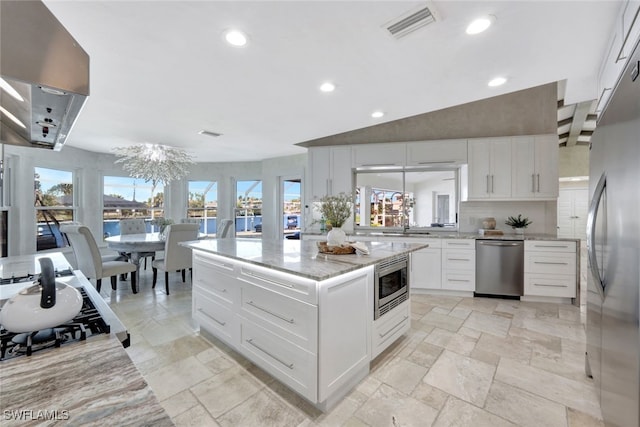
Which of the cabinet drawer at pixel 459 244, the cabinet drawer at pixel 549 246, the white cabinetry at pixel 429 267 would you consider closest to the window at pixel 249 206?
the white cabinetry at pixel 429 267

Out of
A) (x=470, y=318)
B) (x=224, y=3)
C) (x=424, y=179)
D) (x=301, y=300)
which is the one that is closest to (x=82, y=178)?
(x=224, y=3)

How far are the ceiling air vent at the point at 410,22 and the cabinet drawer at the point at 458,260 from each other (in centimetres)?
300

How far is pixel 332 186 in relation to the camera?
4.87 meters

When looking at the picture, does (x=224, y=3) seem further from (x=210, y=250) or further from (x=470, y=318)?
(x=470, y=318)

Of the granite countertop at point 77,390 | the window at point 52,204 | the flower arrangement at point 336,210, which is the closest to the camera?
the granite countertop at point 77,390

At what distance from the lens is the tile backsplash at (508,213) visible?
13.5ft

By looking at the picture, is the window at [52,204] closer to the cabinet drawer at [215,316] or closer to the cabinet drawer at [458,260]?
the cabinet drawer at [215,316]

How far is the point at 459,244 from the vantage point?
3.89m

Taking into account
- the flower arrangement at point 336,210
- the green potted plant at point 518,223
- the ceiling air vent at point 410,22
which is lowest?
the green potted plant at point 518,223

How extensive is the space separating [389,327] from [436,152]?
3040mm

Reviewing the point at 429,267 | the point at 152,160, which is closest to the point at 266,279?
the point at 429,267

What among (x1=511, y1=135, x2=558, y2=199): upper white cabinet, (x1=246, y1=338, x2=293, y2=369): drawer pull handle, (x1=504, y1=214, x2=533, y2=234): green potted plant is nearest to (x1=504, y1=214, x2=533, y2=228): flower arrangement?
(x1=504, y1=214, x2=533, y2=234): green potted plant

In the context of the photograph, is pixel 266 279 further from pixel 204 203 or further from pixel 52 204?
pixel 204 203

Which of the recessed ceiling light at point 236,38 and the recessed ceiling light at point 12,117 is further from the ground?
the recessed ceiling light at point 236,38
